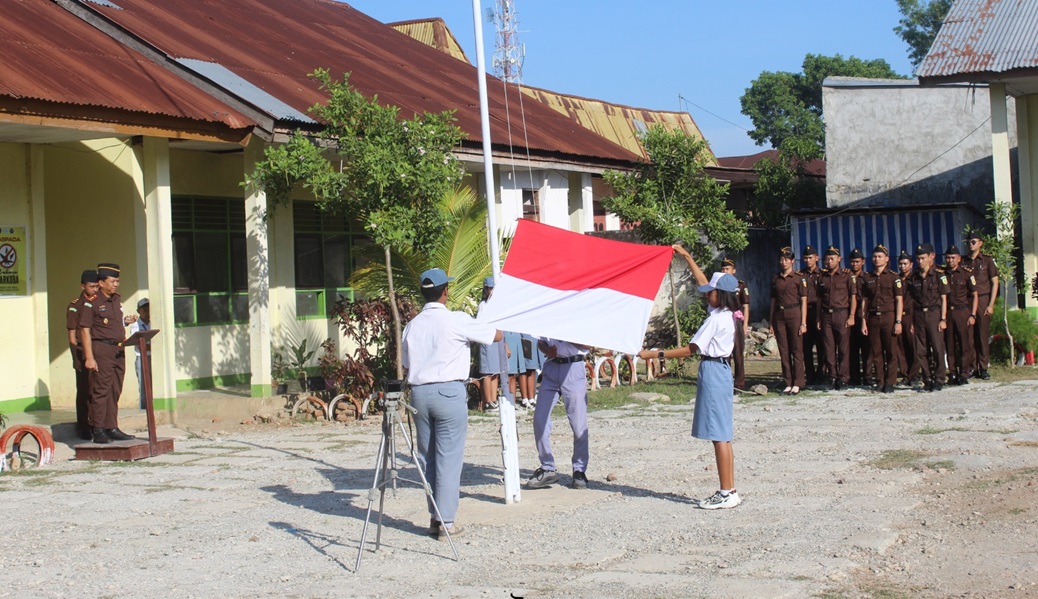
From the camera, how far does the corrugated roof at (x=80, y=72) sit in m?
12.2

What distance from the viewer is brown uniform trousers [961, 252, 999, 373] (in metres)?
15.4

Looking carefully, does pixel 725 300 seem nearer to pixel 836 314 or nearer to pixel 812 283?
pixel 836 314

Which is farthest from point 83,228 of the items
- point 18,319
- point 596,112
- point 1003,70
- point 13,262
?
point 596,112

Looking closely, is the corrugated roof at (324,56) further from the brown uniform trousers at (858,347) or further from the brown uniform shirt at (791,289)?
the brown uniform trousers at (858,347)

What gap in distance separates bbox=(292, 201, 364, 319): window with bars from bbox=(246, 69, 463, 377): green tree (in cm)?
326

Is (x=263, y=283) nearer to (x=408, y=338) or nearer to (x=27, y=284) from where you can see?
(x=27, y=284)

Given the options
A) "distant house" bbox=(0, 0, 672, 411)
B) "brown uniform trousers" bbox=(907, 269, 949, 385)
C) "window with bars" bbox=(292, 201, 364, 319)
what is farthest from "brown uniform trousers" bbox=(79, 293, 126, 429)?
"brown uniform trousers" bbox=(907, 269, 949, 385)

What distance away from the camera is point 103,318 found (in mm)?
11758

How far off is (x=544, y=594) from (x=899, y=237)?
16.3 m

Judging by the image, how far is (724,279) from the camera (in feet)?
27.9

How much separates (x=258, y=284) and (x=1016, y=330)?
10.7 m

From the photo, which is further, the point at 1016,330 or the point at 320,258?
the point at 320,258

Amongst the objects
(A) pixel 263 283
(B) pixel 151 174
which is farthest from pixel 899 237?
(B) pixel 151 174

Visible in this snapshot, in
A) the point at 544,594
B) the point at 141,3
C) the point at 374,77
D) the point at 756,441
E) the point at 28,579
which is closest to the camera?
the point at 544,594
